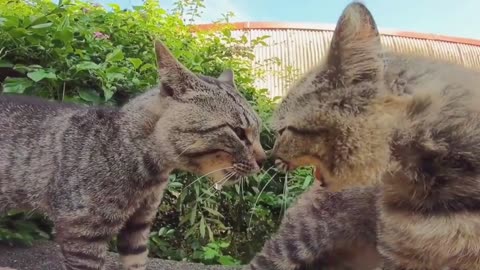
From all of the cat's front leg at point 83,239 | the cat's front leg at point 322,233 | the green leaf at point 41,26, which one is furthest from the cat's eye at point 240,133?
the green leaf at point 41,26

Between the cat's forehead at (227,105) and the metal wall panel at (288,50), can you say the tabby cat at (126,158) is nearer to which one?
the cat's forehead at (227,105)

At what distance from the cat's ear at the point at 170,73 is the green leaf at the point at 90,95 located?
0.86 m

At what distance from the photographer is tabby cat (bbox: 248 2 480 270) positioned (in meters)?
1.66

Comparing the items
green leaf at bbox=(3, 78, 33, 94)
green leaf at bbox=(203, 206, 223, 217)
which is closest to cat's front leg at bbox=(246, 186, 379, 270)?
green leaf at bbox=(203, 206, 223, 217)

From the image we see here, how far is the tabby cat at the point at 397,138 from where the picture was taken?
1659mm

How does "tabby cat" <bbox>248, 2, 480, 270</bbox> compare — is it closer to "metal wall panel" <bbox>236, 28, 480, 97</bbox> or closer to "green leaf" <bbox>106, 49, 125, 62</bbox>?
"green leaf" <bbox>106, 49, 125, 62</bbox>

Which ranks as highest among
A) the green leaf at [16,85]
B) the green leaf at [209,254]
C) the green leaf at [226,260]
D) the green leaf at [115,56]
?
the green leaf at [115,56]

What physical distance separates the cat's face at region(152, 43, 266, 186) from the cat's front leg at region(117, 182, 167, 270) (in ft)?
1.08

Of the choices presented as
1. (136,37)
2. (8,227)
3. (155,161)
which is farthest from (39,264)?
(136,37)

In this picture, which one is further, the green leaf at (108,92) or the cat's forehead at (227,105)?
the green leaf at (108,92)

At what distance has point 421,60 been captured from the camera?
6.26 feet

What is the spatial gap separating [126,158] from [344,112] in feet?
3.44

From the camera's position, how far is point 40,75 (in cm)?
301

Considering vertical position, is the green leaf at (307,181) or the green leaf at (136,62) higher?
the green leaf at (136,62)
